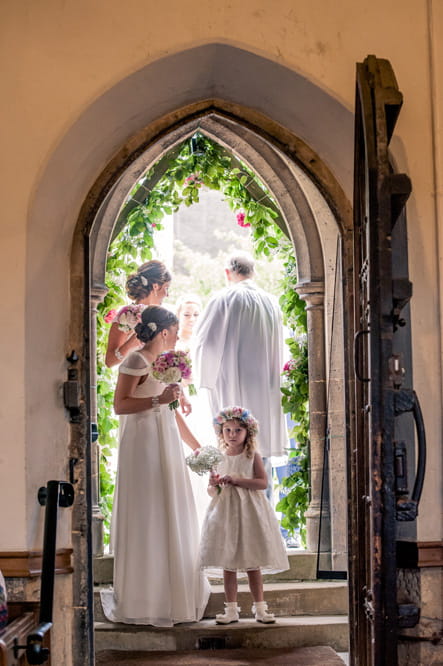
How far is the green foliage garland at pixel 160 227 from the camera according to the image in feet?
22.1

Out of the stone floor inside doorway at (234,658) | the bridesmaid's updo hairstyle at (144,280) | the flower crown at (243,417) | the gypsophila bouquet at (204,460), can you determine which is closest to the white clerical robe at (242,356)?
the bridesmaid's updo hairstyle at (144,280)

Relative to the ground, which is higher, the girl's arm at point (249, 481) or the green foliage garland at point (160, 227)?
the green foliage garland at point (160, 227)

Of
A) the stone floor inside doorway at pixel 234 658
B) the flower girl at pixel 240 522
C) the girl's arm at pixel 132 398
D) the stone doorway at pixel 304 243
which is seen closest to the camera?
the stone floor inside doorway at pixel 234 658

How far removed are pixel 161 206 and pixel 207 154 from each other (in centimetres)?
46

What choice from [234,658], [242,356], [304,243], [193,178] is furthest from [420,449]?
[193,178]

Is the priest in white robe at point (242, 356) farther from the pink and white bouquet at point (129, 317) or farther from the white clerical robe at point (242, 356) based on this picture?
the pink and white bouquet at point (129, 317)

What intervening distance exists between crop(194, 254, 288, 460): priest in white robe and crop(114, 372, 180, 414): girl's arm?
91cm

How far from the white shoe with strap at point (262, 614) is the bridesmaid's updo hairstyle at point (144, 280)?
215 cm

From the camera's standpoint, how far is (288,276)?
22.6ft

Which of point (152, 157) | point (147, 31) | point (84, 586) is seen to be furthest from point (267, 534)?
point (147, 31)

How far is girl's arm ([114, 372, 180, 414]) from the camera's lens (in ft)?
19.4

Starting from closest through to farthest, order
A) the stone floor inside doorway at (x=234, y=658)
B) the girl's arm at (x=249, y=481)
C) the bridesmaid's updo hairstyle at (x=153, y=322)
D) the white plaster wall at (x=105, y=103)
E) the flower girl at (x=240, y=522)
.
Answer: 1. the white plaster wall at (x=105, y=103)
2. the stone floor inside doorway at (x=234, y=658)
3. the flower girl at (x=240, y=522)
4. the girl's arm at (x=249, y=481)
5. the bridesmaid's updo hairstyle at (x=153, y=322)

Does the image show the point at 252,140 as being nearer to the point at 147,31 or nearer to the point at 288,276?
the point at 288,276

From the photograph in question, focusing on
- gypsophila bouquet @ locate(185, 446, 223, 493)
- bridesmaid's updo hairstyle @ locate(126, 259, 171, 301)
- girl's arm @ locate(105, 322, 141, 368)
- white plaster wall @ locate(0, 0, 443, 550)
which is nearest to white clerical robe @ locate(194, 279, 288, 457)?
bridesmaid's updo hairstyle @ locate(126, 259, 171, 301)
